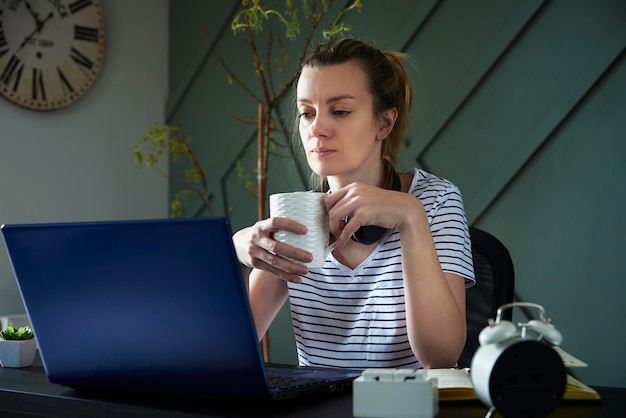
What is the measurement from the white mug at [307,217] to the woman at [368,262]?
0.84ft

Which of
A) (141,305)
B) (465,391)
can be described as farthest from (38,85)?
A: (465,391)

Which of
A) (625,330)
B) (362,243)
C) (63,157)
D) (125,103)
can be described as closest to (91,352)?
(362,243)

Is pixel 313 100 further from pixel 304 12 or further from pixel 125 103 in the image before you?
pixel 125 103

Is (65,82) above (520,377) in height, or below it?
below

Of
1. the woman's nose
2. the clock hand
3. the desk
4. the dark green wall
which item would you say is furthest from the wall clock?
the desk

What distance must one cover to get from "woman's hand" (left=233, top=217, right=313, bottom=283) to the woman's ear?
586 millimetres

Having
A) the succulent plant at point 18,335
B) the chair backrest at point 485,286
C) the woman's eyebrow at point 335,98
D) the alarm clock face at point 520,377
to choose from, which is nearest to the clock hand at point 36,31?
the woman's eyebrow at point 335,98

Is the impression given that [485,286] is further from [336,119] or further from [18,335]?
[18,335]

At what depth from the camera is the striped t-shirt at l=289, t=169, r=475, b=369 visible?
4.98 feet

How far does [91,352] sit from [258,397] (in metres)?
0.23

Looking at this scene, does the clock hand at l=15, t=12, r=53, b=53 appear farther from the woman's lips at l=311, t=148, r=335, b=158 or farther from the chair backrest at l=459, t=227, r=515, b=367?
the chair backrest at l=459, t=227, r=515, b=367

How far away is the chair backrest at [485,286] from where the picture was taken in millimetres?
1507

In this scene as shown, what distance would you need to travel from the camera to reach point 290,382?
40.7 inches

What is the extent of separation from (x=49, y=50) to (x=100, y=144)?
43cm
